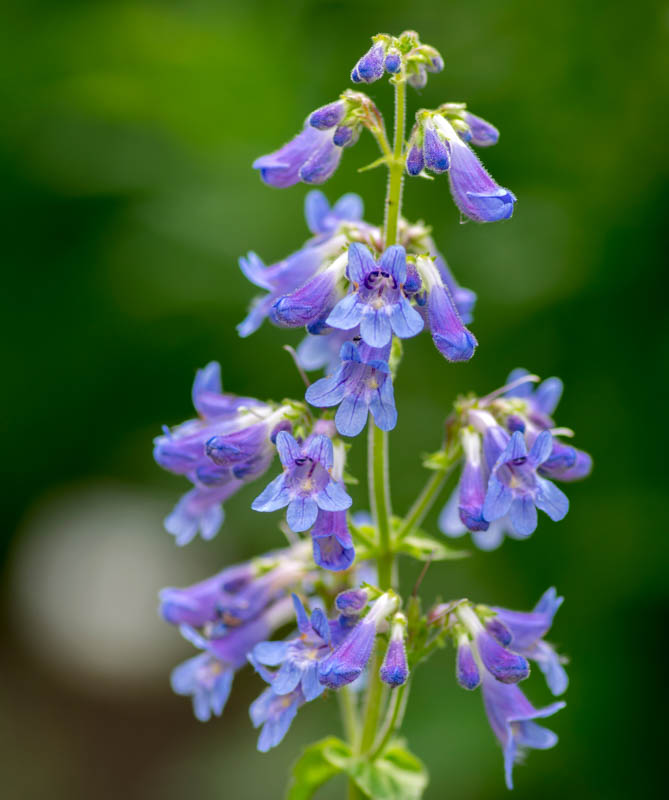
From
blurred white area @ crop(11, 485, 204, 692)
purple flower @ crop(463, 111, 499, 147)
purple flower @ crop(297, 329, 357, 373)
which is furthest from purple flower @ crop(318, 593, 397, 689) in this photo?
blurred white area @ crop(11, 485, 204, 692)

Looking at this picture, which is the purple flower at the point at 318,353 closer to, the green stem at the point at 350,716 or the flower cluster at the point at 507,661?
the flower cluster at the point at 507,661

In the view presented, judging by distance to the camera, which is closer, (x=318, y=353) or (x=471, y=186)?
(x=471, y=186)

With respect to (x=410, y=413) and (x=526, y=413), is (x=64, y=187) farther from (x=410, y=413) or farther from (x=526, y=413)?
(x=526, y=413)

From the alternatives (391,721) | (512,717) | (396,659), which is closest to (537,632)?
(512,717)

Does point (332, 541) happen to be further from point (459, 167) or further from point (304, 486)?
point (459, 167)

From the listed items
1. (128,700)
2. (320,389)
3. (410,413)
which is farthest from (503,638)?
(128,700)

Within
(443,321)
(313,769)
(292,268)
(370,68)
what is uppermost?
(370,68)

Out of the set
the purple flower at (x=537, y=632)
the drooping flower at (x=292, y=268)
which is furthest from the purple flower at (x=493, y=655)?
the drooping flower at (x=292, y=268)
